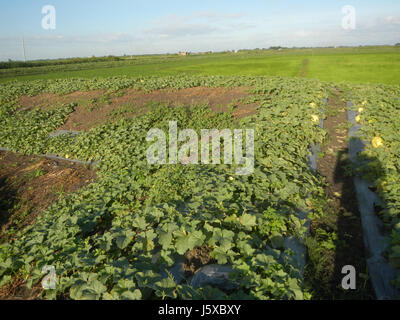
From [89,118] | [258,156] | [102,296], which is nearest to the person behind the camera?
[102,296]

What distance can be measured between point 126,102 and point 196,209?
993cm

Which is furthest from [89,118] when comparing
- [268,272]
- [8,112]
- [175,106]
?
[268,272]

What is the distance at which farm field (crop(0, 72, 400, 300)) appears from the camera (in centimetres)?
256

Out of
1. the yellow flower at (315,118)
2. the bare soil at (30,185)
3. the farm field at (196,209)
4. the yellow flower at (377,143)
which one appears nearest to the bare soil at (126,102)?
the farm field at (196,209)

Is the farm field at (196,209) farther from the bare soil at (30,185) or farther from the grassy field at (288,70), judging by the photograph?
the grassy field at (288,70)

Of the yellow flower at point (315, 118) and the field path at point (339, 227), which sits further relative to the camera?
the yellow flower at point (315, 118)

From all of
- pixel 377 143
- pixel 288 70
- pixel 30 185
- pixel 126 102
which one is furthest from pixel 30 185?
pixel 288 70

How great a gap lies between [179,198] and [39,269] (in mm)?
2094

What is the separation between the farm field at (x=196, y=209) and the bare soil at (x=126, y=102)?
0.82 feet

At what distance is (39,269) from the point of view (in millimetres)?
2754

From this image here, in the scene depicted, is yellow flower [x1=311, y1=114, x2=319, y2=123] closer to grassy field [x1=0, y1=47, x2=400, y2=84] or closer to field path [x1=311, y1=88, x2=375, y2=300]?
field path [x1=311, y1=88, x2=375, y2=300]

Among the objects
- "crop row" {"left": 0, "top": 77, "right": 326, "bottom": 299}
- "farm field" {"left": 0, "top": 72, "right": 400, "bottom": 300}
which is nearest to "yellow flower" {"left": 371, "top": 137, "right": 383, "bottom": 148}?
"farm field" {"left": 0, "top": 72, "right": 400, "bottom": 300}

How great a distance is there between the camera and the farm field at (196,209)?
2.56 m
